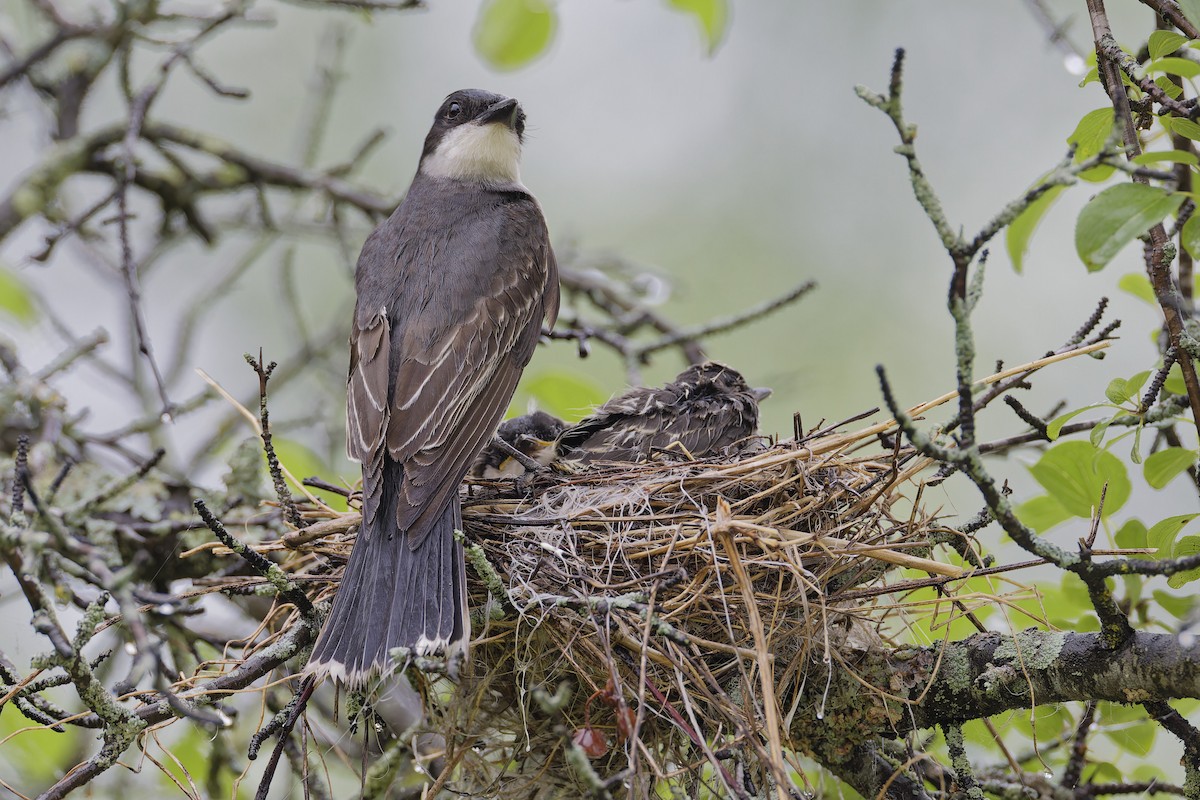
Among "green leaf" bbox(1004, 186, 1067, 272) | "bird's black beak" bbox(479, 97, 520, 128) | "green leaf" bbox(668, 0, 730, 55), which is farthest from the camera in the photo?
"bird's black beak" bbox(479, 97, 520, 128)

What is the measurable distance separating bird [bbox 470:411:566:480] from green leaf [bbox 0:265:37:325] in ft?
6.37

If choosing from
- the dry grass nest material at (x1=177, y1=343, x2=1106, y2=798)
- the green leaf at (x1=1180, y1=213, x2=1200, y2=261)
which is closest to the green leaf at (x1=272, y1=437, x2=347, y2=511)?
the dry grass nest material at (x1=177, y1=343, x2=1106, y2=798)

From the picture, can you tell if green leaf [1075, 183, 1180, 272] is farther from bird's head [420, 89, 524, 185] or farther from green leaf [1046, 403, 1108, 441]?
bird's head [420, 89, 524, 185]

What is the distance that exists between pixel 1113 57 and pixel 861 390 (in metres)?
5.84

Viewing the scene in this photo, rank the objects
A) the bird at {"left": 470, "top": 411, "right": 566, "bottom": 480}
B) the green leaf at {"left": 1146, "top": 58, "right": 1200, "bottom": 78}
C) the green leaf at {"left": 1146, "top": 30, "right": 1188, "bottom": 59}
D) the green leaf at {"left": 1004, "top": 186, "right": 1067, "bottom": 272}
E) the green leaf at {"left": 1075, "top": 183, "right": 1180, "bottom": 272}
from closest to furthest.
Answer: the green leaf at {"left": 1075, "top": 183, "right": 1180, "bottom": 272} → the green leaf at {"left": 1146, "top": 58, "right": 1200, "bottom": 78} → the green leaf at {"left": 1146, "top": 30, "right": 1188, "bottom": 59} → the green leaf at {"left": 1004, "top": 186, "right": 1067, "bottom": 272} → the bird at {"left": 470, "top": 411, "right": 566, "bottom": 480}

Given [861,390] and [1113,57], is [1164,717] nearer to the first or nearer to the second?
[1113,57]

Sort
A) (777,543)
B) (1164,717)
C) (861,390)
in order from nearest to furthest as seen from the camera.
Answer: (1164,717)
(777,543)
(861,390)

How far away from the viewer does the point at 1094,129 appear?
2.45 meters

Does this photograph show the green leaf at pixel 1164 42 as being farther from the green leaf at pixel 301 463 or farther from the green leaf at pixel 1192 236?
the green leaf at pixel 301 463

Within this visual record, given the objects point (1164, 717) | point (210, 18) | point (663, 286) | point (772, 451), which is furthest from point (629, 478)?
point (210, 18)

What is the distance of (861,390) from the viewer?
26.8ft

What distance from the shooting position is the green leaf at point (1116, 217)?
6.70 feet

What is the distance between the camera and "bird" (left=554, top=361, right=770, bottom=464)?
13.3 ft

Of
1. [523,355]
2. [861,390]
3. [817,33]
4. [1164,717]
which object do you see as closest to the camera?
[1164,717]
